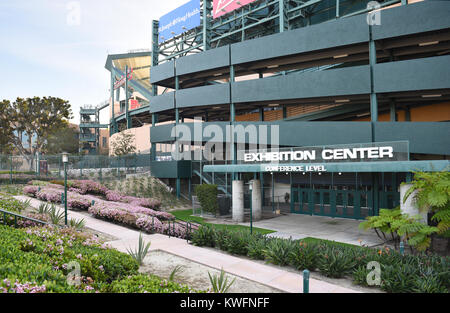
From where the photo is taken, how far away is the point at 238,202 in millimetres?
29312

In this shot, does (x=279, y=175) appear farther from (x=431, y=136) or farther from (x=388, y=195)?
(x=431, y=136)

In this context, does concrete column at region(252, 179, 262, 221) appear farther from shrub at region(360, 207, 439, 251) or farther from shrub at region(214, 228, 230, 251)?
shrub at region(214, 228, 230, 251)

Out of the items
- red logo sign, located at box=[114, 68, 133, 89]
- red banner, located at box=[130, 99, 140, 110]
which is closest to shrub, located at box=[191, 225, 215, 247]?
red banner, located at box=[130, 99, 140, 110]

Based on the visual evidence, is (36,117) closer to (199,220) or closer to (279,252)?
(199,220)

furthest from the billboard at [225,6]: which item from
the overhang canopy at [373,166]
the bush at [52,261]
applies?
the bush at [52,261]

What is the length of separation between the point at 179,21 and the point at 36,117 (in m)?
28.4

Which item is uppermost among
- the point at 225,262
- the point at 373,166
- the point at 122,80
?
the point at 122,80

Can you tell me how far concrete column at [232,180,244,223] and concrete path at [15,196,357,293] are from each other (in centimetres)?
1145

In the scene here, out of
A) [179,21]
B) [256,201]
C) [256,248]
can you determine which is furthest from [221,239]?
[179,21]

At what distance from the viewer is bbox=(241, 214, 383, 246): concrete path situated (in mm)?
21700

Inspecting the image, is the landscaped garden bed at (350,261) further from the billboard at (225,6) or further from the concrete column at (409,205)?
the billboard at (225,6)

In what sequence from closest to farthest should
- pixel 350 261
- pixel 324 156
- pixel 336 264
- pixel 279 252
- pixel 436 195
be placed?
pixel 336 264 → pixel 350 261 → pixel 279 252 → pixel 436 195 → pixel 324 156

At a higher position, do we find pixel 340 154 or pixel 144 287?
pixel 340 154

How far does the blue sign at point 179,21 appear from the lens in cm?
4362
